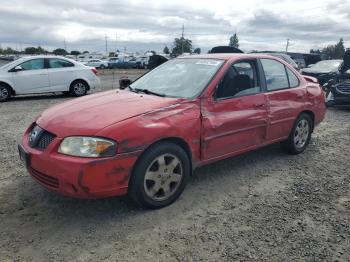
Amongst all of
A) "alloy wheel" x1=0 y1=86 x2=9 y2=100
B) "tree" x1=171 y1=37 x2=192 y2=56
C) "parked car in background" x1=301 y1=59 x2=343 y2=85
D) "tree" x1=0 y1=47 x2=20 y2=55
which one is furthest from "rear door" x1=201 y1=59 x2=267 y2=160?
"tree" x1=0 y1=47 x2=20 y2=55

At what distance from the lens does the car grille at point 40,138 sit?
11.2ft

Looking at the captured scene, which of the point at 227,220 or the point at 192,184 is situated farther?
the point at 192,184

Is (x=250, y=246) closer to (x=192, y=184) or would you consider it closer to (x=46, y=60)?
(x=192, y=184)

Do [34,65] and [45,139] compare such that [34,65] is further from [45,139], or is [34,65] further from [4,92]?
[45,139]

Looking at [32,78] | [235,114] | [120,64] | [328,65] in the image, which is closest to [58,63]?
[32,78]

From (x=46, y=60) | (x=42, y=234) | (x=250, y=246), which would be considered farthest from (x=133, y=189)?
(x=46, y=60)

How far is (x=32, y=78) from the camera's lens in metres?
11.2

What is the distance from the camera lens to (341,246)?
3.11 metres

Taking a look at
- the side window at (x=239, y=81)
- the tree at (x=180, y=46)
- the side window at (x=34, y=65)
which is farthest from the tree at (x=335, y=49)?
the side window at (x=239, y=81)

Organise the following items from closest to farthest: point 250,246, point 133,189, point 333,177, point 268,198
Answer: point 250,246, point 133,189, point 268,198, point 333,177

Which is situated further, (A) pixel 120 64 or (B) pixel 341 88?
(A) pixel 120 64

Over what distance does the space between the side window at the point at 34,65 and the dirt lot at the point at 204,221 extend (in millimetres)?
7052

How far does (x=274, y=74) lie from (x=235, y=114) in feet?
3.99

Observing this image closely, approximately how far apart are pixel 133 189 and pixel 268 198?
159 centimetres
